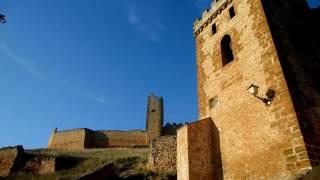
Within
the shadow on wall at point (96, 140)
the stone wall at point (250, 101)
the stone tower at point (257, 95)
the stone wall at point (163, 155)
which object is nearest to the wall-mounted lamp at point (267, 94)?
the stone tower at point (257, 95)

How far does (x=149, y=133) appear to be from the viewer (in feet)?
162

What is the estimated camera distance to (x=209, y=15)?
14.7 meters

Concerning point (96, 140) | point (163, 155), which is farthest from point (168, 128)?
point (163, 155)

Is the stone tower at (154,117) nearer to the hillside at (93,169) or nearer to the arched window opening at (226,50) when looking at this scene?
the hillside at (93,169)

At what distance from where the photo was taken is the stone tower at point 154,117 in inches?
1948

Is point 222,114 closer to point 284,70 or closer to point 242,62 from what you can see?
point 242,62

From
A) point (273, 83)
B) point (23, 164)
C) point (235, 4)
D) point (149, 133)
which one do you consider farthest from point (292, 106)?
point (149, 133)

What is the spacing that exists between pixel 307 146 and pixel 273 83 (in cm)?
222

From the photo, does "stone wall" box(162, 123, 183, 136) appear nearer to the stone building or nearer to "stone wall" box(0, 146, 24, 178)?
the stone building

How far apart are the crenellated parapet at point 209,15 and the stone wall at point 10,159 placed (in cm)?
2209

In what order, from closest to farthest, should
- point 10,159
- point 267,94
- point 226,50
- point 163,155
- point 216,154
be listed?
point 267,94, point 216,154, point 226,50, point 163,155, point 10,159

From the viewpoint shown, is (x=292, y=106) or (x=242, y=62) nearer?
(x=292, y=106)

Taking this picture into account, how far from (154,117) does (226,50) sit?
128ft

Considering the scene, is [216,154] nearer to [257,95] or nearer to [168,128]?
[257,95]
